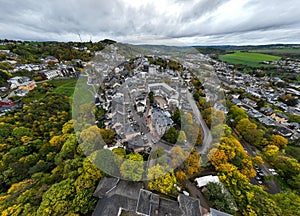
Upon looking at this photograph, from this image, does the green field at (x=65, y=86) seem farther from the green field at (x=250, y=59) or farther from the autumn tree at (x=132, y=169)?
the green field at (x=250, y=59)

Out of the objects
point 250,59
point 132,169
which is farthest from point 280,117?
point 250,59

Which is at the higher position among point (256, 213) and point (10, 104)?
point (10, 104)

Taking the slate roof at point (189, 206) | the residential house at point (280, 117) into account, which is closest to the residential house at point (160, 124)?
the slate roof at point (189, 206)

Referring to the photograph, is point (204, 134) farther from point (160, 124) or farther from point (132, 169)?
point (132, 169)

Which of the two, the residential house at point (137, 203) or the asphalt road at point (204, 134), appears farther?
the asphalt road at point (204, 134)

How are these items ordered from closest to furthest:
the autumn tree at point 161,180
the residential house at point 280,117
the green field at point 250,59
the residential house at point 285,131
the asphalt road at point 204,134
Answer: the autumn tree at point 161,180, the asphalt road at point 204,134, the residential house at point 285,131, the residential house at point 280,117, the green field at point 250,59

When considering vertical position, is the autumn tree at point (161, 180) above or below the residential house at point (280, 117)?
above

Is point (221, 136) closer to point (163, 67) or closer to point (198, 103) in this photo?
point (198, 103)

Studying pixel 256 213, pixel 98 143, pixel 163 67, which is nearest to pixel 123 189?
pixel 98 143

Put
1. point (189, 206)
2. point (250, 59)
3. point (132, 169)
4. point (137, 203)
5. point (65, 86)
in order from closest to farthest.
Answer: point (189, 206) < point (137, 203) < point (132, 169) < point (65, 86) < point (250, 59)
